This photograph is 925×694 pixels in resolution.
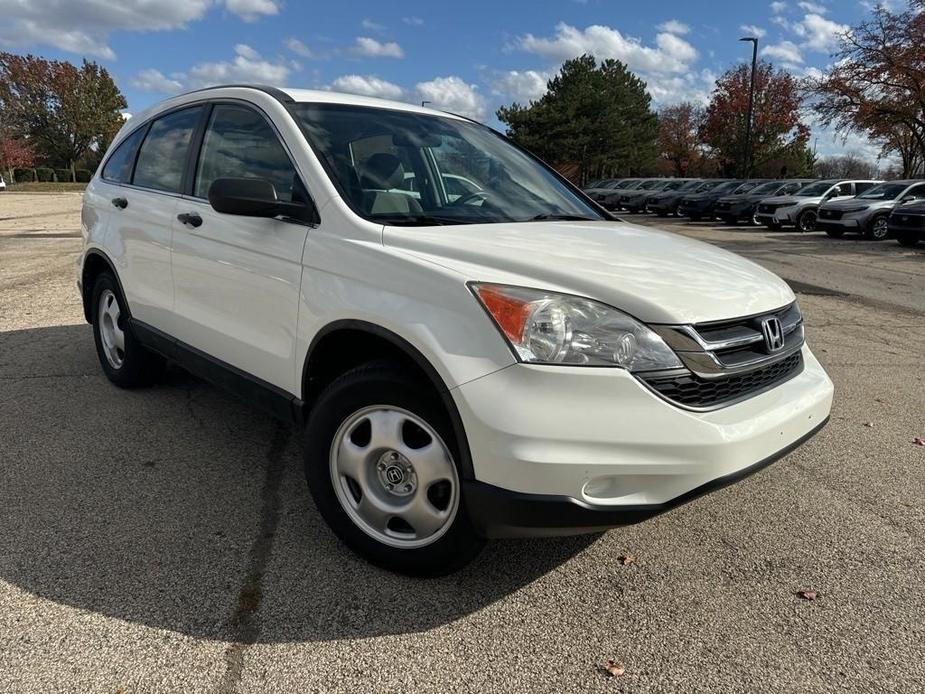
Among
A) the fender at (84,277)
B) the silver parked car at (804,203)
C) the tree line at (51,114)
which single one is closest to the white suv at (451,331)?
the fender at (84,277)

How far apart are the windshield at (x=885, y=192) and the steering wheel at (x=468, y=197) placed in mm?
19776

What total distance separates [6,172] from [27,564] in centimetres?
6413

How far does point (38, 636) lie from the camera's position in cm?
230

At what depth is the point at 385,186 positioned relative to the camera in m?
3.02

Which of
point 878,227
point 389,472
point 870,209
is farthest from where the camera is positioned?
point 878,227

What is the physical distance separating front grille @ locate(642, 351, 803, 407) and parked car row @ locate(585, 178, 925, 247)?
55.3 ft

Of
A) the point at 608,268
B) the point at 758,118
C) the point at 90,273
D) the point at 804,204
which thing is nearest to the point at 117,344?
the point at 90,273

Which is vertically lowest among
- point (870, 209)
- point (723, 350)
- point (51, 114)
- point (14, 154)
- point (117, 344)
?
point (117, 344)

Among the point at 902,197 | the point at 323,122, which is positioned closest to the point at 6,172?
the point at 902,197

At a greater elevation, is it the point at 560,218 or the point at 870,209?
the point at 870,209

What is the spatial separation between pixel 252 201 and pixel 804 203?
22.9m

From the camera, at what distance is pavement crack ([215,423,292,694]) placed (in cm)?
219

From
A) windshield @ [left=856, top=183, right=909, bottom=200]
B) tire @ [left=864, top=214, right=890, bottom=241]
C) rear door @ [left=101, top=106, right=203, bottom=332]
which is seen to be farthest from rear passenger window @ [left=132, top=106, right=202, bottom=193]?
windshield @ [left=856, top=183, right=909, bottom=200]

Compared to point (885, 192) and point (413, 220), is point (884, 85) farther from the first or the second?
point (413, 220)
